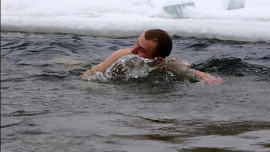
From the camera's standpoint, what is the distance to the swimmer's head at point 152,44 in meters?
4.65

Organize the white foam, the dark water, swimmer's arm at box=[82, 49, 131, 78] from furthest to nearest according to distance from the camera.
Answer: the white foam → swimmer's arm at box=[82, 49, 131, 78] → the dark water

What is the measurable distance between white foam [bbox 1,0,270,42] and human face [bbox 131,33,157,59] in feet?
8.13

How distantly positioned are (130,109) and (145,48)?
4.72 ft

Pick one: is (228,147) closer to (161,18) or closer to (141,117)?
(141,117)

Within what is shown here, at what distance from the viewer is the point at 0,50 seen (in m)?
1.03

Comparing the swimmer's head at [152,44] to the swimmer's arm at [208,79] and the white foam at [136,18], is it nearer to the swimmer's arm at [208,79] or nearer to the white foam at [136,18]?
the swimmer's arm at [208,79]

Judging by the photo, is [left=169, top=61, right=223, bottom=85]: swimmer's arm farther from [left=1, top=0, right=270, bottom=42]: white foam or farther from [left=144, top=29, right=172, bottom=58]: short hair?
[left=1, top=0, right=270, bottom=42]: white foam

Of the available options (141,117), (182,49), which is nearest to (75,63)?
(182,49)

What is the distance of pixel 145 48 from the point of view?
15.3 ft

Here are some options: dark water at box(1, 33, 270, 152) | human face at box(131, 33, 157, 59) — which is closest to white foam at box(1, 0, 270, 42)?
dark water at box(1, 33, 270, 152)

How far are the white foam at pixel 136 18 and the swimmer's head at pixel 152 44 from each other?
2.51 meters

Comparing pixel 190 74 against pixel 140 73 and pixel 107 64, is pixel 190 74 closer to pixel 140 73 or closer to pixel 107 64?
pixel 140 73

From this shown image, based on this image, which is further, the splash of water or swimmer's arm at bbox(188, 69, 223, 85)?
the splash of water

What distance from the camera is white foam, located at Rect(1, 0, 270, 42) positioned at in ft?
24.9
